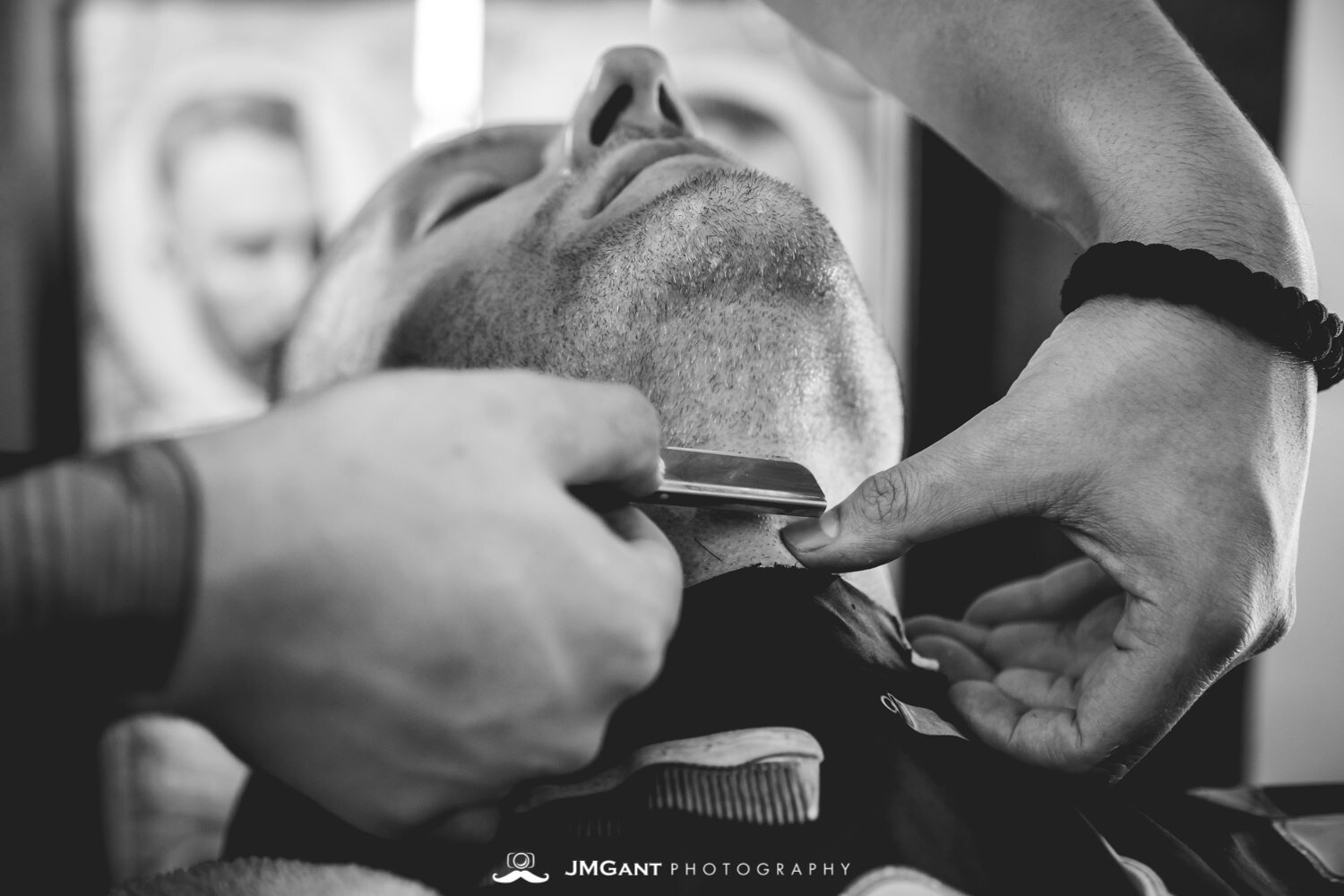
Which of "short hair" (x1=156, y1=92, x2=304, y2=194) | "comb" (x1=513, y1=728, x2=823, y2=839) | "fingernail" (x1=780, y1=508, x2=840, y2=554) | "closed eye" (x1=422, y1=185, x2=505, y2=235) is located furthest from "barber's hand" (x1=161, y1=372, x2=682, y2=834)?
"short hair" (x1=156, y1=92, x2=304, y2=194)

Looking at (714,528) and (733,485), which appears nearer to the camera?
(733,485)

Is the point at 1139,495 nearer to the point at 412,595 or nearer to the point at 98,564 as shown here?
the point at 412,595

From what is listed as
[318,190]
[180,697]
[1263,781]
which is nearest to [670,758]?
[180,697]

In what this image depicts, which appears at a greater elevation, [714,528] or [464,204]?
[464,204]

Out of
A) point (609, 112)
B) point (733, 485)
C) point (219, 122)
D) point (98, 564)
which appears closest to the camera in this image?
point (98, 564)

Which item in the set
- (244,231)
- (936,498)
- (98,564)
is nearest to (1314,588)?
(936,498)

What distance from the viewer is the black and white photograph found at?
54 centimetres

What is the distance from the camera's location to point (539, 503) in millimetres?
569

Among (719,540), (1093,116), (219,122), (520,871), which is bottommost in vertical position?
(520,871)

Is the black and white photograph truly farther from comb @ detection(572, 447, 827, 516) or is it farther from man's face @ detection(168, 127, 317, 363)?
man's face @ detection(168, 127, 317, 363)

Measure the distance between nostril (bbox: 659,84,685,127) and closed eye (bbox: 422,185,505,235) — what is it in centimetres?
24

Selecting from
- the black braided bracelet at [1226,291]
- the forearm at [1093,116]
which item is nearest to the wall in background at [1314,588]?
the forearm at [1093,116]

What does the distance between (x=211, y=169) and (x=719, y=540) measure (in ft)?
8.84

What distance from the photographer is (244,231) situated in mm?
2955
